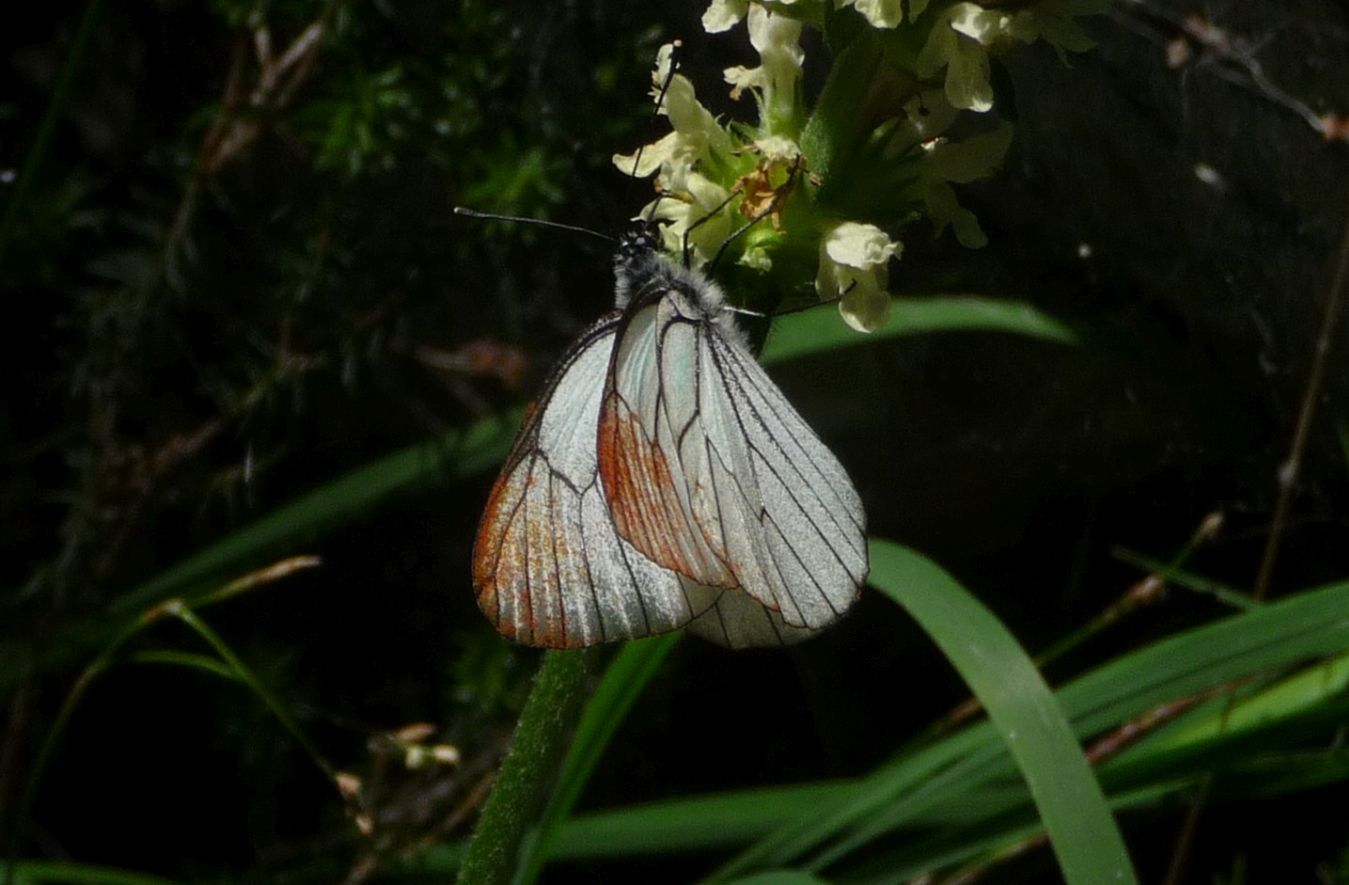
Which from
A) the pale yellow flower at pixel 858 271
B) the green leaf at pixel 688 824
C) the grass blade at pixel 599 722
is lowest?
the green leaf at pixel 688 824

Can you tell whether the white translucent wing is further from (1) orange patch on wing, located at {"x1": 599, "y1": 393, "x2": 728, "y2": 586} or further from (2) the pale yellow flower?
(2) the pale yellow flower

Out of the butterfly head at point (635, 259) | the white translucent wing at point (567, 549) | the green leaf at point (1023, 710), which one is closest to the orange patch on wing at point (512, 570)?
the white translucent wing at point (567, 549)

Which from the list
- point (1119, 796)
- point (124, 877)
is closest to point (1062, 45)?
point (1119, 796)

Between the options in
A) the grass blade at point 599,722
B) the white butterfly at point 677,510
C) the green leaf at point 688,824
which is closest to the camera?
the white butterfly at point 677,510

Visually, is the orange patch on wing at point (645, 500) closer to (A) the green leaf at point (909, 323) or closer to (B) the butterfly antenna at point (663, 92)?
(B) the butterfly antenna at point (663, 92)

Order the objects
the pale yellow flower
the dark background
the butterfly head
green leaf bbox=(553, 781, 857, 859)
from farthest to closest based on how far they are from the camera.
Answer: the dark background < green leaf bbox=(553, 781, 857, 859) < the butterfly head < the pale yellow flower

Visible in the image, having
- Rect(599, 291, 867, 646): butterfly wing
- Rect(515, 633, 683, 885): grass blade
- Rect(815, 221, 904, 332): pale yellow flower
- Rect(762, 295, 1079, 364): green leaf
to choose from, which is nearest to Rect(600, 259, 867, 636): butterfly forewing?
Rect(599, 291, 867, 646): butterfly wing

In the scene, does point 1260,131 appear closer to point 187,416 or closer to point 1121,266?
point 1121,266
